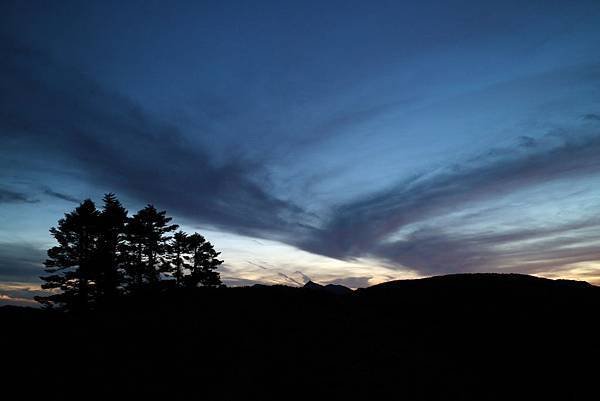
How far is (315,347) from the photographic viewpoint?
17.2 meters

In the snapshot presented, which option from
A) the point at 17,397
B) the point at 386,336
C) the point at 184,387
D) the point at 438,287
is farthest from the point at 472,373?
the point at 17,397

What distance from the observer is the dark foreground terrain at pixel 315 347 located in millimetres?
13641

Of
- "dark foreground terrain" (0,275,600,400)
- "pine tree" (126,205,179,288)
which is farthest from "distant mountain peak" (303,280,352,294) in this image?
"pine tree" (126,205,179,288)

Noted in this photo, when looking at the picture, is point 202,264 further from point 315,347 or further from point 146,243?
point 315,347

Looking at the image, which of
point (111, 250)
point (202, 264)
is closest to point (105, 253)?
point (111, 250)

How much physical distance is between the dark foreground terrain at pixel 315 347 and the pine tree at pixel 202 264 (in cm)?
2359

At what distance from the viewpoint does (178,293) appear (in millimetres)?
25516

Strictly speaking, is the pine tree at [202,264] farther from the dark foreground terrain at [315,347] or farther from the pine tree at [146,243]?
the dark foreground terrain at [315,347]

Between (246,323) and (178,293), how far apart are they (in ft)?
27.9

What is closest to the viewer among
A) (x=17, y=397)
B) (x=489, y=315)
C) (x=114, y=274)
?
(x=17, y=397)

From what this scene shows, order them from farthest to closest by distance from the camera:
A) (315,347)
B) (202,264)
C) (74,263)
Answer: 1. (202,264)
2. (74,263)
3. (315,347)

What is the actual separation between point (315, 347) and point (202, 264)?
119 feet

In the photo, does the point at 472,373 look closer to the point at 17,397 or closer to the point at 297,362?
the point at 297,362

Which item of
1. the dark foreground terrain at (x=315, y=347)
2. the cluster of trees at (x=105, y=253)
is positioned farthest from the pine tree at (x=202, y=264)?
the dark foreground terrain at (x=315, y=347)
